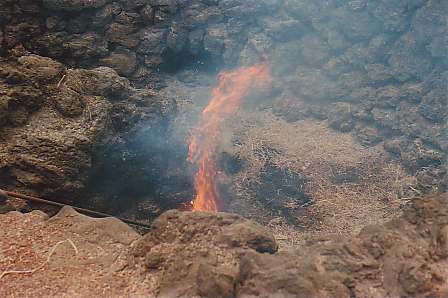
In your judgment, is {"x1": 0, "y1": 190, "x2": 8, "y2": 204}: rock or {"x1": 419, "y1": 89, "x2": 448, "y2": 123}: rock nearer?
{"x1": 0, "y1": 190, "x2": 8, "y2": 204}: rock

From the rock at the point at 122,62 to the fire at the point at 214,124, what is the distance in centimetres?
222

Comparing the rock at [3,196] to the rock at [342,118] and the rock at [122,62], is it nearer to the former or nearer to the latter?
the rock at [122,62]

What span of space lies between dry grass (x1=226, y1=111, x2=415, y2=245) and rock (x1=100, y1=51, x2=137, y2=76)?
10.2 feet

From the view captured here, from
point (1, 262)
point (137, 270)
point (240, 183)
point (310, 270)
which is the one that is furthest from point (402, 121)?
point (1, 262)

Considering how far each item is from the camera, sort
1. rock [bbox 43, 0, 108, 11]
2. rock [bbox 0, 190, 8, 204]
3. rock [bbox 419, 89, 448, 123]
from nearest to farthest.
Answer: rock [bbox 0, 190, 8, 204] → rock [bbox 43, 0, 108, 11] → rock [bbox 419, 89, 448, 123]

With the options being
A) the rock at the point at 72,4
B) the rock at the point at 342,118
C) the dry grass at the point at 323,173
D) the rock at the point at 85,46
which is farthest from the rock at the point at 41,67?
the rock at the point at 342,118

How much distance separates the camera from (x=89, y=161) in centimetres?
622

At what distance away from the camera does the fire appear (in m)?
8.73

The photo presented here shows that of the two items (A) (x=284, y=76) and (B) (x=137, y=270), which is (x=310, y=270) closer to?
(B) (x=137, y=270)

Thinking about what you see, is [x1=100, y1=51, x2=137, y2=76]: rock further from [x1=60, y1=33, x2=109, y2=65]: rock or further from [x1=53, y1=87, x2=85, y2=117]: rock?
[x1=53, y1=87, x2=85, y2=117]: rock

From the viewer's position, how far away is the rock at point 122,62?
850cm

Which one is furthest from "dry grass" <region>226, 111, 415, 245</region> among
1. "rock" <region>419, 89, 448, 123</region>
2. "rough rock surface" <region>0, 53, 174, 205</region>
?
"rough rock surface" <region>0, 53, 174, 205</region>

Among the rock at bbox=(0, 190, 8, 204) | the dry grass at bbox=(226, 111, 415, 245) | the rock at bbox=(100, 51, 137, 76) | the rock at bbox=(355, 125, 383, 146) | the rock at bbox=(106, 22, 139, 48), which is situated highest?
the rock at bbox=(106, 22, 139, 48)

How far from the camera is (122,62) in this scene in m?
8.74
